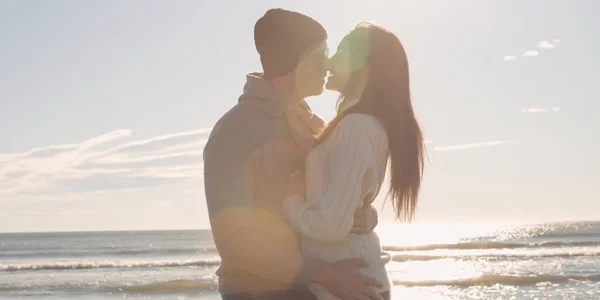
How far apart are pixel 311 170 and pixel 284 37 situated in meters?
0.57

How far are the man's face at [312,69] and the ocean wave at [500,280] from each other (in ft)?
42.2

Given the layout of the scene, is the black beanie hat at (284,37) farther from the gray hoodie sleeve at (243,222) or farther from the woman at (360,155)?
the gray hoodie sleeve at (243,222)

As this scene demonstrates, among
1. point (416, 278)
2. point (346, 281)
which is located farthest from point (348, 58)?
point (416, 278)

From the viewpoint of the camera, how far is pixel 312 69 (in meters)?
2.99

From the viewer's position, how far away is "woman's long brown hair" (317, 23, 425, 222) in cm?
274

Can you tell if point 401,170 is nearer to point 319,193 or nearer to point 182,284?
point 319,193

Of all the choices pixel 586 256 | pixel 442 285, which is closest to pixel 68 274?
pixel 442 285

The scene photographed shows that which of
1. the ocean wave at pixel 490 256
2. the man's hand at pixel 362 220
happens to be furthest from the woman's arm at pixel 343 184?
the ocean wave at pixel 490 256

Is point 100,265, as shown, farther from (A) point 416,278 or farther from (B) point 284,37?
(B) point 284,37

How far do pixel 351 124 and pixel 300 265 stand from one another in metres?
0.56

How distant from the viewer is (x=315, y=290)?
9.09ft

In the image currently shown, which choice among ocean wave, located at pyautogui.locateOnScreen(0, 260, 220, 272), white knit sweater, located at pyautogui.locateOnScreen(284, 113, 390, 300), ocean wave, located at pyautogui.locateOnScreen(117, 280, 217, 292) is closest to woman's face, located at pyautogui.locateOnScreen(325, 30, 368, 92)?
white knit sweater, located at pyautogui.locateOnScreen(284, 113, 390, 300)

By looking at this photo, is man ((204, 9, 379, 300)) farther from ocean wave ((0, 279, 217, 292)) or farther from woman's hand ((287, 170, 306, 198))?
ocean wave ((0, 279, 217, 292))

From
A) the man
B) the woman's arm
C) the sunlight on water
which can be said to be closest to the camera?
the woman's arm
